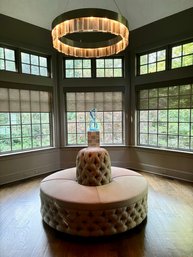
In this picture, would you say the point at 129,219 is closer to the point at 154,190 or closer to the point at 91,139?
the point at 154,190

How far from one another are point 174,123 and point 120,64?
2.16 m

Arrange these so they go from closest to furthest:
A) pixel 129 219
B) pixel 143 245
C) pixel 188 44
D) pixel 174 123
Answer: pixel 143 245 < pixel 129 219 < pixel 188 44 < pixel 174 123

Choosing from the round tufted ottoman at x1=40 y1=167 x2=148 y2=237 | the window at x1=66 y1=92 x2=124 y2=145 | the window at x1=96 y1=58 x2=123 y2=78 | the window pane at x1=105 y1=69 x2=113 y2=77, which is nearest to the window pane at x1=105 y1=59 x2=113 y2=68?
the window at x1=96 y1=58 x2=123 y2=78

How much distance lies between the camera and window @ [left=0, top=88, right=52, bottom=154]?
434 cm

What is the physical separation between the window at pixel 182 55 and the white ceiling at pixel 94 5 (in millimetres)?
766

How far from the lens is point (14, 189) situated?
3959 millimetres

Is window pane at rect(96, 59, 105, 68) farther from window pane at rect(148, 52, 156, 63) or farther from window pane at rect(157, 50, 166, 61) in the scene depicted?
window pane at rect(157, 50, 166, 61)

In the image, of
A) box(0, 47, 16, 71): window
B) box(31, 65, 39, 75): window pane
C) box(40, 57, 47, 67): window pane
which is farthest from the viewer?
box(40, 57, 47, 67): window pane

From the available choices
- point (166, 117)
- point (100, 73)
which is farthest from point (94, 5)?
point (166, 117)

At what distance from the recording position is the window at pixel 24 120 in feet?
14.3

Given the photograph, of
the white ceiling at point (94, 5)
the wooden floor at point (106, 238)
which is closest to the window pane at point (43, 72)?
the white ceiling at point (94, 5)

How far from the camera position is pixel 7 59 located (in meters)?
4.34

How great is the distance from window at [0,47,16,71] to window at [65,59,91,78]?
1.37 meters

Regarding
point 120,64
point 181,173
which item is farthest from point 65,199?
point 120,64
